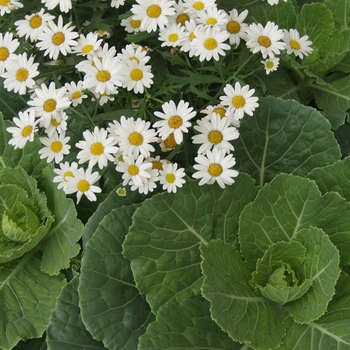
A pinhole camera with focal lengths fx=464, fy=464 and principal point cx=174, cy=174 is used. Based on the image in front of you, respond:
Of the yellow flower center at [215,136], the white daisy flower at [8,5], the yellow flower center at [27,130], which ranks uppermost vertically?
the white daisy flower at [8,5]

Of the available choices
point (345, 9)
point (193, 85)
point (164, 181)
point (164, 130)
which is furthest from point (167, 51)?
point (345, 9)

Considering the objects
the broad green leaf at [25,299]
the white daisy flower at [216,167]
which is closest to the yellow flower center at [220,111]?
the white daisy flower at [216,167]

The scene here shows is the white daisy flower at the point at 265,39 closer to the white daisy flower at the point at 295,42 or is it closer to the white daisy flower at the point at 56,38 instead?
the white daisy flower at the point at 295,42

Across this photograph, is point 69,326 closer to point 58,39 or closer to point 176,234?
point 176,234

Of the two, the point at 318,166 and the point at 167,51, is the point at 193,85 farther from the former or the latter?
the point at 318,166

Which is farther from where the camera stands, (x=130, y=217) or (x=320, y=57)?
(x=320, y=57)

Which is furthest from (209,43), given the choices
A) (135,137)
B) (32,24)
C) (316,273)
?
(316,273)
